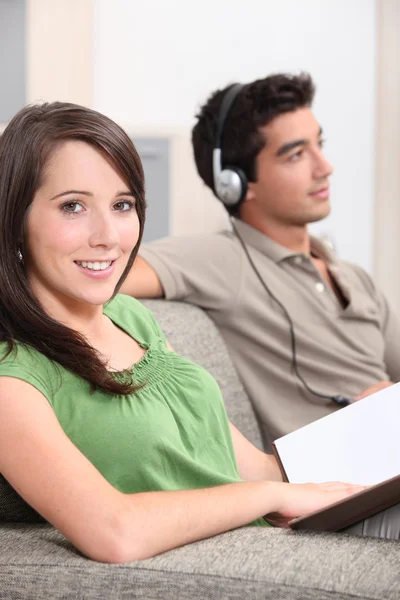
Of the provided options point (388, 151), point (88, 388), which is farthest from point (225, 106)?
point (388, 151)

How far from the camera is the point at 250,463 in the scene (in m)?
1.34

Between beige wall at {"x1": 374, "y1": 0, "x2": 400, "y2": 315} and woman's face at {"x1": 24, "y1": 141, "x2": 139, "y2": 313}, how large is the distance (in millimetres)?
2299

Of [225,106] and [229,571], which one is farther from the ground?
[225,106]

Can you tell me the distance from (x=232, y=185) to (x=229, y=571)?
1293mm

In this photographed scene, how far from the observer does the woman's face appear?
3.52 ft

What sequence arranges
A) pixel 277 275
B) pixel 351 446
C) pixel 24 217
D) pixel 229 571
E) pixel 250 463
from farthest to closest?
pixel 277 275
pixel 250 463
pixel 351 446
pixel 24 217
pixel 229 571

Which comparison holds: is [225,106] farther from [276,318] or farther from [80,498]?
[80,498]

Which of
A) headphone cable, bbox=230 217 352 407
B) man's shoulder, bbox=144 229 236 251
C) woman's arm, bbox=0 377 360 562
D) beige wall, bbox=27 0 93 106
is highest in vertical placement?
beige wall, bbox=27 0 93 106

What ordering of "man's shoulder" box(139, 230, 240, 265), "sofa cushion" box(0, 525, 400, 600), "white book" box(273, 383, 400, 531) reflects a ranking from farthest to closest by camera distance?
"man's shoulder" box(139, 230, 240, 265) → "white book" box(273, 383, 400, 531) → "sofa cushion" box(0, 525, 400, 600)

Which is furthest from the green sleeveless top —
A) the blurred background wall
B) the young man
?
the blurred background wall

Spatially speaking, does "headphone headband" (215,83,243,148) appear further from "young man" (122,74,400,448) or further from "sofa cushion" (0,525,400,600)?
"sofa cushion" (0,525,400,600)

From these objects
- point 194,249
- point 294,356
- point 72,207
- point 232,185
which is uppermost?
point 72,207

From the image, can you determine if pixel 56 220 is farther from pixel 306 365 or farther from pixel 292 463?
pixel 306 365

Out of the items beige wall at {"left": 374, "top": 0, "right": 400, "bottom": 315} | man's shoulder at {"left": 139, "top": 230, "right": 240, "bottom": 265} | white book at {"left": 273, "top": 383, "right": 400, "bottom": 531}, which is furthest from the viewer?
beige wall at {"left": 374, "top": 0, "right": 400, "bottom": 315}
